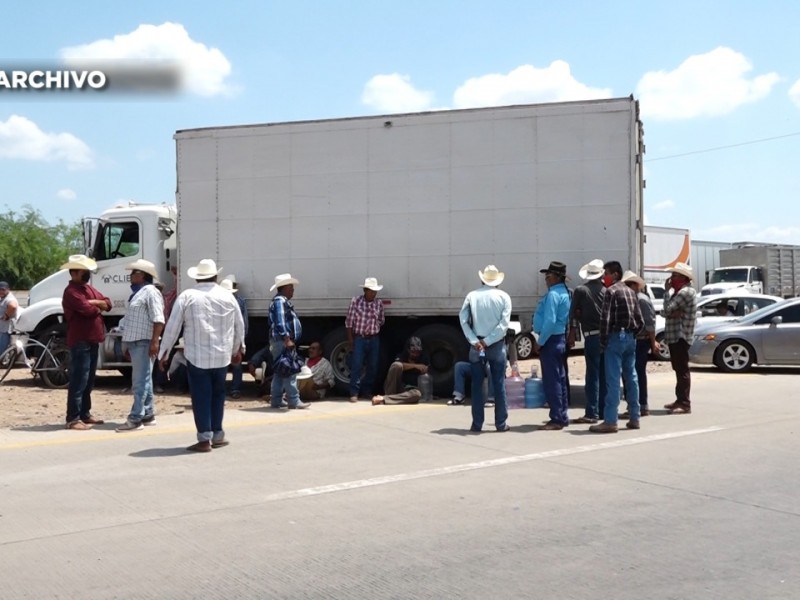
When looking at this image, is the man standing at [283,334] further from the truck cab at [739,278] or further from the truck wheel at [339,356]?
the truck cab at [739,278]

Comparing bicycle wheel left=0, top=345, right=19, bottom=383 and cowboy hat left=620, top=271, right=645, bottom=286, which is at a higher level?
cowboy hat left=620, top=271, right=645, bottom=286

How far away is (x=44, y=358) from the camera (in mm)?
13930

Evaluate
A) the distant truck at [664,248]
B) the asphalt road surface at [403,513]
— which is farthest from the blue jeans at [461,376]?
the distant truck at [664,248]

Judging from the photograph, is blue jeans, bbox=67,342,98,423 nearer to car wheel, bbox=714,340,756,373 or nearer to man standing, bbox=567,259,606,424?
man standing, bbox=567,259,606,424

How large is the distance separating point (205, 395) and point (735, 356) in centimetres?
1146

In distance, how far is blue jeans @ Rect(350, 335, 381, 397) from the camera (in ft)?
41.3

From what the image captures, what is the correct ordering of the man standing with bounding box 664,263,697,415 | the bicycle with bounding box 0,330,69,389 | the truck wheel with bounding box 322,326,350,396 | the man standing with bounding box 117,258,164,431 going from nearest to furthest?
the man standing with bounding box 117,258,164,431
the man standing with bounding box 664,263,697,415
the truck wheel with bounding box 322,326,350,396
the bicycle with bounding box 0,330,69,389

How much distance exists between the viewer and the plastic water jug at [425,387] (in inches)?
488

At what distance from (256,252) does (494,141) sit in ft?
13.1

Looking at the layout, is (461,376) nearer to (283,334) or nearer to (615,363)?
(283,334)

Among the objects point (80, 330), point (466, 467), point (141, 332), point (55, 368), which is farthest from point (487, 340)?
point (55, 368)

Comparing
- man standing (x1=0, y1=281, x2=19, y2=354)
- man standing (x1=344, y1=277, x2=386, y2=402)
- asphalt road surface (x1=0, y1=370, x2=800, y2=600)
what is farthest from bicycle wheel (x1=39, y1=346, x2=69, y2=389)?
man standing (x1=344, y1=277, x2=386, y2=402)

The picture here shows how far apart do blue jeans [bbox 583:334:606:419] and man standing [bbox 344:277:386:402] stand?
3307 millimetres

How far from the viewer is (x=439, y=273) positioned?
41.3ft
